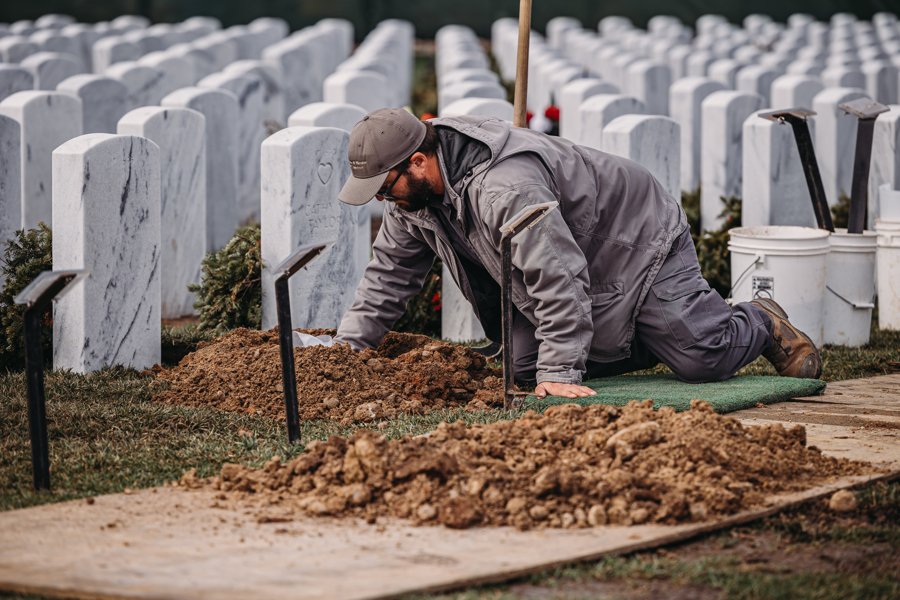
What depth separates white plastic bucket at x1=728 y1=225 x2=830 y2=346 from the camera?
6.49 m

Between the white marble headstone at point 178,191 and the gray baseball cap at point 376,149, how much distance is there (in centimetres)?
231

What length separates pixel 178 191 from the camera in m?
7.14

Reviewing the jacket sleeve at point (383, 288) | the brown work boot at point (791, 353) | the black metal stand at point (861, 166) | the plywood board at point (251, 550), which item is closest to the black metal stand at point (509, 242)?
the jacket sleeve at point (383, 288)

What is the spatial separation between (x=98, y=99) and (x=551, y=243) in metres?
5.01

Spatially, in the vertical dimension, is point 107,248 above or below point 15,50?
below

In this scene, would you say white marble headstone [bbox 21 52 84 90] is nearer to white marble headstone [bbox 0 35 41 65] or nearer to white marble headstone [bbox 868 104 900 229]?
white marble headstone [bbox 0 35 41 65]

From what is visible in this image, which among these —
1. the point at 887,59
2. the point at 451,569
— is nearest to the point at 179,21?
the point at 887,59

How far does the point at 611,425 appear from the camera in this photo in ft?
13.8

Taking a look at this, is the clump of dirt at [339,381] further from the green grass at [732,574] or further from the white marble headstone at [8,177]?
the green grass at [732,574]

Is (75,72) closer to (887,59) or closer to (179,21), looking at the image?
(887,59)

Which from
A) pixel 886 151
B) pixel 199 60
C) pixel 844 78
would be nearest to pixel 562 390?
pixel 886 151

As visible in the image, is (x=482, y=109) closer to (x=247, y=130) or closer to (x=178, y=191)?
(x=178, y=191)

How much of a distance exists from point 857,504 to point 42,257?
368 centimetres

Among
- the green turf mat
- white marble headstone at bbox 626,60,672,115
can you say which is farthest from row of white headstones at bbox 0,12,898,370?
white marble headstone at bbox 626,60,672,115
